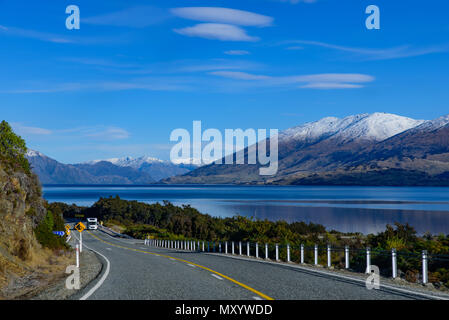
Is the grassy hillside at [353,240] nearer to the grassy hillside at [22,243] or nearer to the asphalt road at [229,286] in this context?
the asphalt road at [229,286]

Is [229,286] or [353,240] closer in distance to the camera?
[229,286]

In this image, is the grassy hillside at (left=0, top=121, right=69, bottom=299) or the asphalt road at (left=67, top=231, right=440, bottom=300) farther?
the grassy hillside at (left=0, top=121, right=69, bottom=299)

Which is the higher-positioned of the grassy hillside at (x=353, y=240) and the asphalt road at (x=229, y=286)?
the asphalt road at (x=229, y=286)

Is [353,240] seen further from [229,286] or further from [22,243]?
[229,286]

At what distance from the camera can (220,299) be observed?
1205 centimetres

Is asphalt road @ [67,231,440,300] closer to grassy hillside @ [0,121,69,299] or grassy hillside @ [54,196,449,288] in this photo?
grassy hillside @ [0,121,69,299]

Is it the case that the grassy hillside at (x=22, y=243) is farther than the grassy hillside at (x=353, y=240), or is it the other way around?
the grassy hillside at (x=353, y=240)

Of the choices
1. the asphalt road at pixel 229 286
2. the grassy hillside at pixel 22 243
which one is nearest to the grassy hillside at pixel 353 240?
the asphalt road at pixel 229 286

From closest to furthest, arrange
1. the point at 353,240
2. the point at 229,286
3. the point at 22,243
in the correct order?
the point at 229,286, the point at 22,243, the point at 353,240

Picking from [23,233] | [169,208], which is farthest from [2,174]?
[169,208]

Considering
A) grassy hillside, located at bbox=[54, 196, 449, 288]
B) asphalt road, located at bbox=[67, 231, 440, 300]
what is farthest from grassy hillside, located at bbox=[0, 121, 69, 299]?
grassy hillside, located at bbox=[54, 196, 449, 288]

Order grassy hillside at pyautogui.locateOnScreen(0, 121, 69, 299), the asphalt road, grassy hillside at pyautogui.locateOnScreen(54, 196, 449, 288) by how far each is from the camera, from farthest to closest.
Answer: grassy hillside at pyautogui.locateOnScreen(54, 196, 449, 288) < grassy hillside at pyautogui.locateOnScreen(0, 121, 69, 299) < the asphalt road

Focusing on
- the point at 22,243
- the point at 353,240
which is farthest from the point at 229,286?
the point at 353,240
